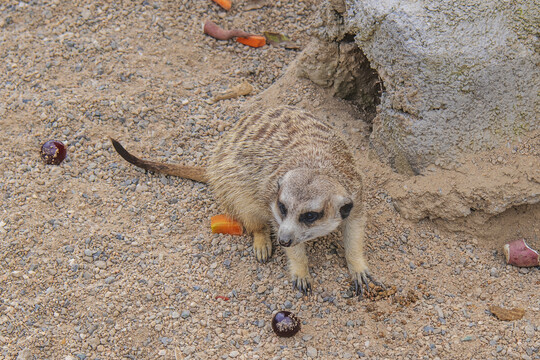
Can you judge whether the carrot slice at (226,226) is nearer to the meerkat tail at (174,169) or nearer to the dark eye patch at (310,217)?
the meerkat tail at (174,169)

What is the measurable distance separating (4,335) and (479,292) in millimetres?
1882

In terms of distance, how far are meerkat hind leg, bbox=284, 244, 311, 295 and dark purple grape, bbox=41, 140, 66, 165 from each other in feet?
4.14

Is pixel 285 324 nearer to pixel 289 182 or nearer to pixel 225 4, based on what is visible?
pixel 289 182

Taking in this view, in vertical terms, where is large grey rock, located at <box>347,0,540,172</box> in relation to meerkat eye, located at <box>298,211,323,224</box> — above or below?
above

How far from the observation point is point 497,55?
243 centimetres

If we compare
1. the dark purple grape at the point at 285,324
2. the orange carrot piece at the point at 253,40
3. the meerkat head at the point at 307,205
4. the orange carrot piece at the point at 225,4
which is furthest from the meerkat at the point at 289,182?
the orange carrot piece at the point at 225,4

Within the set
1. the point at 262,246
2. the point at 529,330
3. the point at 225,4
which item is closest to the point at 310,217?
the point at 262,246

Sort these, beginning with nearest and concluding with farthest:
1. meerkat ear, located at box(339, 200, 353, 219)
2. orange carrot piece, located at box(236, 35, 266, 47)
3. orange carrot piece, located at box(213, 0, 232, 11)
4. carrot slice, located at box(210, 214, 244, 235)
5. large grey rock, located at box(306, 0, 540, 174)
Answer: meerkat ear, located at box(339, 200, 353, 219)
large grey rock, located at box(306, 0, 540, 174)
carrot slice, located at box(210, 214, 244, 235)
orange carrot piece, located at box(236, 35, 266, 47)
orange carrot piece, located at box(213, 0, 232, 11)

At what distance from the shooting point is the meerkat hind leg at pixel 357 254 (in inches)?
98.4

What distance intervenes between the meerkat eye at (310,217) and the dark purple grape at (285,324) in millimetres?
363

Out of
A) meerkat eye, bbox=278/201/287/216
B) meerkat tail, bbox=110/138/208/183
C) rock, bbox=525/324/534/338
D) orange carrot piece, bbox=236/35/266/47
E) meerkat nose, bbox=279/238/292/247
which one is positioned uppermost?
meerkat eye, bbox=278/201/287/216

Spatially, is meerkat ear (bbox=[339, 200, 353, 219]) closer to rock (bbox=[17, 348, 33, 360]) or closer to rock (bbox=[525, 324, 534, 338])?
rock (bbox=[525, 324, 534, 338])

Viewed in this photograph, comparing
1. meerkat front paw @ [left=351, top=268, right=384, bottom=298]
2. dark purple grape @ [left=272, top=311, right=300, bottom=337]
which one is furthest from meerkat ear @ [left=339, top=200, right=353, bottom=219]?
dark purple grape @ [left=272, top=311, right=300, bottom=337]

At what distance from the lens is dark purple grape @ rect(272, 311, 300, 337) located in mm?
2260
